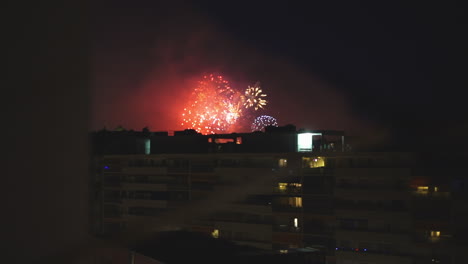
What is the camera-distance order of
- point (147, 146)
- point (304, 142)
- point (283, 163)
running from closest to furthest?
1. point (283, 163)
2. point (304, 142)
3. point (147, 146)

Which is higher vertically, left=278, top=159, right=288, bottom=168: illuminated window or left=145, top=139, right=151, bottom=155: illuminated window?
left=145, top=139, right=151, bottom=155: illuminated window

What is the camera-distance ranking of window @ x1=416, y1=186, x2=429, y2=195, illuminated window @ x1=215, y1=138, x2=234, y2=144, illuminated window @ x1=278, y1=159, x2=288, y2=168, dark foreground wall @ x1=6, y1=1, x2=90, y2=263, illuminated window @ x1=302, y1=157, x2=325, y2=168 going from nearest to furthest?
1. dark foreground wall @ x1=6, y1=1, x2=90, y2=263
2. window @ x1=416, y1=186, x2=429, y2=195
3. illuminated window @ x1=302, y1=157, x2=325, y2=168
4. illuminated window @ x1=278, y1=159, x2=288, y2=168
5. illuminated window @ x1=215, y1=138, x2=234, y2=144

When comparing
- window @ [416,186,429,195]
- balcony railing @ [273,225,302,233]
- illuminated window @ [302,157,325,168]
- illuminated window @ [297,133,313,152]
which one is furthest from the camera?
illuminated window @ [297,133,313,152]

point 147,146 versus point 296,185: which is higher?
point 147,146

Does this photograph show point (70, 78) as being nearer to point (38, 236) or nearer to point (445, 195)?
point (38, 236)

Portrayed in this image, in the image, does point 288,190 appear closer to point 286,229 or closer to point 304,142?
point 286,229

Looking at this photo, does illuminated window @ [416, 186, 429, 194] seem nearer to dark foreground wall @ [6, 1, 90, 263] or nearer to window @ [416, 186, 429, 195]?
window @ [416, 186, 429, 195]

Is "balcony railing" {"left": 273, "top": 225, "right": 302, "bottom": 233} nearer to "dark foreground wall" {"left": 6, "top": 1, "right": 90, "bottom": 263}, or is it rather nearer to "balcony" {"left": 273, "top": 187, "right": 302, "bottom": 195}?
"balcony" {"left": 273, "top": 187, "right": 302, "bottom": 195}

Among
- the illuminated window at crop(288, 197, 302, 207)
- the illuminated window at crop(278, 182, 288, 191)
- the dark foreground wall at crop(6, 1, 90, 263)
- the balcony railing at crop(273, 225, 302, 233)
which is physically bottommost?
the balcony railing at crop(273, 225, 302, 233)

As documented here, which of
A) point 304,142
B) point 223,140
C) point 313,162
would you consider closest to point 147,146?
point 223,140

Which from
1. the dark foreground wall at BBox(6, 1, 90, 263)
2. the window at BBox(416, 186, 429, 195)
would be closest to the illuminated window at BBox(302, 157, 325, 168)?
the window at BBox(416, 186, 429, 195)

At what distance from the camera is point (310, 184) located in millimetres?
21000

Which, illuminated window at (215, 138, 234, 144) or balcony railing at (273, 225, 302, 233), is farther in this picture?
illuminated window at (215, 138, 234, 144)

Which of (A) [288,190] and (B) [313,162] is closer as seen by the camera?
(B) [313,162]
